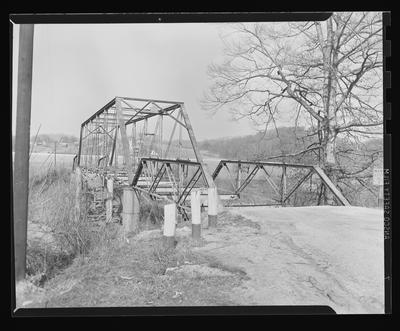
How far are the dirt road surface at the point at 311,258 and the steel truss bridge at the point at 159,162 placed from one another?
0.53 metres

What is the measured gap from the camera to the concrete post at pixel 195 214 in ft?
13.5

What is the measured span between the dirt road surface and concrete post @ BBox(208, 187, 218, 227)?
115 mm

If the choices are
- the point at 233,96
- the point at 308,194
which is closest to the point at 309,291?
the point at 308,194

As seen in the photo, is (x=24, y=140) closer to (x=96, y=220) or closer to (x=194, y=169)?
(x=96, y=220)

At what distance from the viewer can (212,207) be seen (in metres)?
4.42

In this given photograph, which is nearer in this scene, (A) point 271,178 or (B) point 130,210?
(A) point 271,178

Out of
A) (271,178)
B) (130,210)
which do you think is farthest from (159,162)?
(271,178)

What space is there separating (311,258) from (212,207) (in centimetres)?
135

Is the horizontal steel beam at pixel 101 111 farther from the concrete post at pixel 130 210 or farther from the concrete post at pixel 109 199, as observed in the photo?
the concrete post at pixel 130 210

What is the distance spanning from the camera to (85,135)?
191 inches

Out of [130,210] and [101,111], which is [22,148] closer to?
[101,111]

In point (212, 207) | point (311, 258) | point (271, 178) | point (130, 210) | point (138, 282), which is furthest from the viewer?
point (130, 210)

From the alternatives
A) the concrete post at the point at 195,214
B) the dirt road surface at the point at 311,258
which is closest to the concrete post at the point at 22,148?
the concrete post at the point at 195,214

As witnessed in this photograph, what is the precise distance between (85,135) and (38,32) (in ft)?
5.01
